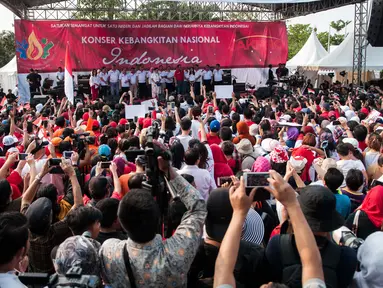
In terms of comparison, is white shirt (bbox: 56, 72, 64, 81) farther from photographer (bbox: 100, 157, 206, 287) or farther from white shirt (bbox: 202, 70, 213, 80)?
photographer (bbox: 100, 157, 206, 287)

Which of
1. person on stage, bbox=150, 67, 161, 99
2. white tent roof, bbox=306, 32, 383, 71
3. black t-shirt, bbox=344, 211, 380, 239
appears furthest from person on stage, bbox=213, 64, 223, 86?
black t-shirt, bbox=344, 211, 380, 239

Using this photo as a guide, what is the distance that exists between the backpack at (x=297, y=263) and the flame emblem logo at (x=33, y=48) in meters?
18.0

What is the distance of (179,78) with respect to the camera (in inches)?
773

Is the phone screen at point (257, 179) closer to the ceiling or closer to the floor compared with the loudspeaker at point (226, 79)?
closer to the floor

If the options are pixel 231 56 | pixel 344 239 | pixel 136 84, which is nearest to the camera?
pixel 344 239

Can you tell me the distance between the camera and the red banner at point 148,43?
1850 centimetres

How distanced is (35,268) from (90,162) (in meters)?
2.43

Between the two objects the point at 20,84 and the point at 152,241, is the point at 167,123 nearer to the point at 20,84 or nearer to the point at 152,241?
the point at 152,241

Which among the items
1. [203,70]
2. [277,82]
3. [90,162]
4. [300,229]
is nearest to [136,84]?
[203,70]

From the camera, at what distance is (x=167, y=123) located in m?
6.71

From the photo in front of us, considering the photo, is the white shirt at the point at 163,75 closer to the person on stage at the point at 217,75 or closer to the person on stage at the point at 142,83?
the person on stage at the point at 142,83

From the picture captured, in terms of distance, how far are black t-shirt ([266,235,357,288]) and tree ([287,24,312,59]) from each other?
177 ft

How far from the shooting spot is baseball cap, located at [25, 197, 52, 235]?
3.03 meters

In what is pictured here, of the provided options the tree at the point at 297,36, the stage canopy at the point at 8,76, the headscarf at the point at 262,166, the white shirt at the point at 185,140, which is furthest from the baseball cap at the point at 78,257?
the tree at the point at 297,36
